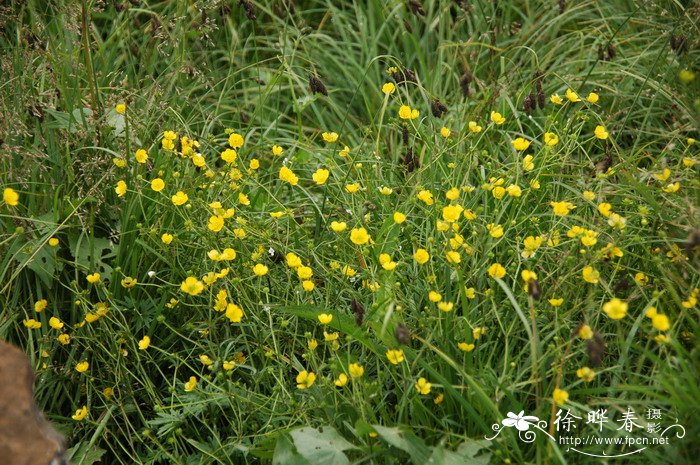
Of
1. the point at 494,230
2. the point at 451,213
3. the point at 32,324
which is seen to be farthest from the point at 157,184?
the point at 494,230

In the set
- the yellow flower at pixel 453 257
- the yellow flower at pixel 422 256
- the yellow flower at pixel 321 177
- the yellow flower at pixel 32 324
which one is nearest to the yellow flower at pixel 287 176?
the yellow flower at pixel 321 177

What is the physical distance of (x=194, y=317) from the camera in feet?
8.19

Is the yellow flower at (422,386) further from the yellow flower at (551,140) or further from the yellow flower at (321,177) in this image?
the yellow flower at (551,140)

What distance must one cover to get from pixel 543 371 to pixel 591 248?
1.59ft

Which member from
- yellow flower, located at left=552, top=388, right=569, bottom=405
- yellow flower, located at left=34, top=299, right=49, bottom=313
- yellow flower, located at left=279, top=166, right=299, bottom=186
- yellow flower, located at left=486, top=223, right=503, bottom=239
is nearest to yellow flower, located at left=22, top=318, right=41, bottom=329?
yellow flower, located at left=34, top=299, right=49, bottom=313

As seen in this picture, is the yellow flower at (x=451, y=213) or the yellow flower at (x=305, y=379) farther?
the yellow flower at (x=451, y=213)

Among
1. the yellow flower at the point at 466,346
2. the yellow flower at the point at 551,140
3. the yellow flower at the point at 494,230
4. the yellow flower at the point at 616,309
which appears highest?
the yellow flower at the point at 551,140

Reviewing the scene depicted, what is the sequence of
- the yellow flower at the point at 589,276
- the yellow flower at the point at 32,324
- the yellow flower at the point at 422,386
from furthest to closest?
the yellow flower at the point at 32,324 → the yellow flower at the point at 589,276 → the yellow flower at the point at 422,386

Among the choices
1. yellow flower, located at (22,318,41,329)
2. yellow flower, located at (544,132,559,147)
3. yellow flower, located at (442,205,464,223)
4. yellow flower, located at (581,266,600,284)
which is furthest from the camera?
yellow flower, located at (544,132,559,147)

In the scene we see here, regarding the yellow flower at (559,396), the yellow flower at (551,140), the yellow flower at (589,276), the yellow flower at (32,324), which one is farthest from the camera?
A: the yellow flower at (551,140)

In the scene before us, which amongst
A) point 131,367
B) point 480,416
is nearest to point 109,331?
Answer: point 131,367

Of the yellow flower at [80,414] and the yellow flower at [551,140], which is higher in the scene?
the yellow flower at [551,140]

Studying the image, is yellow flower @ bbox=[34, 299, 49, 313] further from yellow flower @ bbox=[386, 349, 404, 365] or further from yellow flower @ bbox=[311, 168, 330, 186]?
yellow flower @ bbox=[386, 349, 404, 365]

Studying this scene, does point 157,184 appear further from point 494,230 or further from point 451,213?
point 494,230
